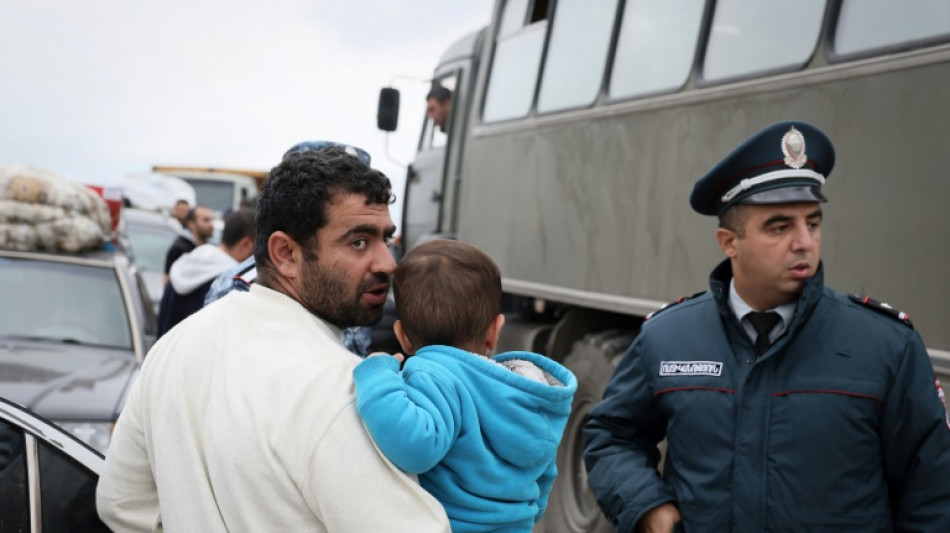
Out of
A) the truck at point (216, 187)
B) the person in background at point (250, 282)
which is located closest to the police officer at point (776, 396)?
the person in background at point (250, 282)

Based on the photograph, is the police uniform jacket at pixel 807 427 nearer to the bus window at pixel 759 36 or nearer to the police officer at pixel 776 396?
the police officer at pixel 776 396

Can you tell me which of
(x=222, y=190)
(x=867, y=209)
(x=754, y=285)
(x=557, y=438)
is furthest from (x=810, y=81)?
(x=222, y=190)

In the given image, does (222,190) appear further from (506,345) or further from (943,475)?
(943,475)

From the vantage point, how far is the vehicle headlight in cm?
495

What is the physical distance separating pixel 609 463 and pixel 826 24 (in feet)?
7.92

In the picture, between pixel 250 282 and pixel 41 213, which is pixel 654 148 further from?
pixel 41 213

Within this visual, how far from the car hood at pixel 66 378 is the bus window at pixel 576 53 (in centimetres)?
305

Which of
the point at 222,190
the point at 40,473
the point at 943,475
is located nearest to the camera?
the point at 943,475

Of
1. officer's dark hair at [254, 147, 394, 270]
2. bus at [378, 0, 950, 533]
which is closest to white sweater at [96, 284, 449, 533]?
officer's dark hair at [254, 147, 394, 270]

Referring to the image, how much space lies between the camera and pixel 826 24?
4.44m

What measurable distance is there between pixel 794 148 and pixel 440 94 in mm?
6724

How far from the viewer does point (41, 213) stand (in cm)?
687

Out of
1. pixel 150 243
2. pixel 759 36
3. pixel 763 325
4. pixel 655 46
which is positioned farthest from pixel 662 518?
pixel 150 243

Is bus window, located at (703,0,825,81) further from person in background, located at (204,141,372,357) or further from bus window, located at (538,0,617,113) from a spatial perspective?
person in background, located at (204,141,372,357)
